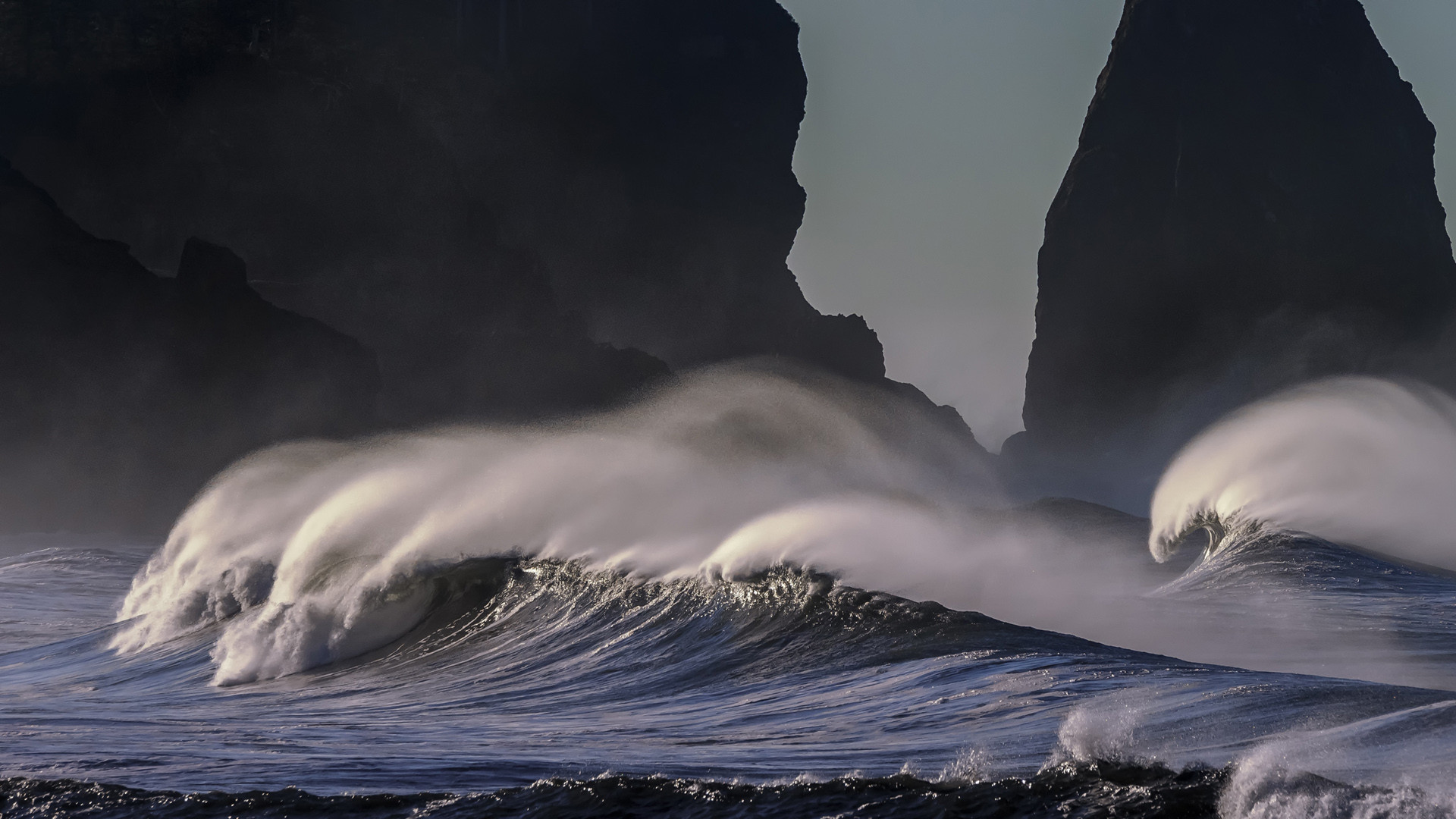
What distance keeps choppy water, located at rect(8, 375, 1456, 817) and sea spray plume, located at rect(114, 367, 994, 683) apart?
0.07m

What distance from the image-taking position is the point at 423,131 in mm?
82375

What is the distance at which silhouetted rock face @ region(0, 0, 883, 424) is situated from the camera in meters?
73.1

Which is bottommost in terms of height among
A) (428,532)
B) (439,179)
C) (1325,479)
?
(428,532)

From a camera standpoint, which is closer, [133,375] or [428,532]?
[428,532]

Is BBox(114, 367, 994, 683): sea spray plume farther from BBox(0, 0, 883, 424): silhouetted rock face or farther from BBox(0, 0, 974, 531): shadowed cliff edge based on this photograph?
BBox(0, 0, 883, 424): silhouetted rock face

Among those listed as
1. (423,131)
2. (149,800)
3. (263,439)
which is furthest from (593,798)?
(423,131)

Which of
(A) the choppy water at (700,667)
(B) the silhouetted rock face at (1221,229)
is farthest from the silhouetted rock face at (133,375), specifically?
(B) the silhouetted rock face at (1221,229)

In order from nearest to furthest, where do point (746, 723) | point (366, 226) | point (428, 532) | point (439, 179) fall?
point (746, 723) < point (428, 532) < point (366, 226) < point (439, 179)

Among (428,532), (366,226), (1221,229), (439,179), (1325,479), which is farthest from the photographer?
(1221,229)

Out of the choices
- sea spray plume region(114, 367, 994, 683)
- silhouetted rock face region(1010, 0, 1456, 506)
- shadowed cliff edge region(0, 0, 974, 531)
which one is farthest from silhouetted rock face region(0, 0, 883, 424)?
sea spray plume region(114, 367, 994, 683)

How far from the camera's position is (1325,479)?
2241 centimetres

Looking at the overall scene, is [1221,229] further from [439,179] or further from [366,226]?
[366,226]

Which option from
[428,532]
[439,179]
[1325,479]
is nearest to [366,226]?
[439,179]

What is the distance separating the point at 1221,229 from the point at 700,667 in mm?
92133
